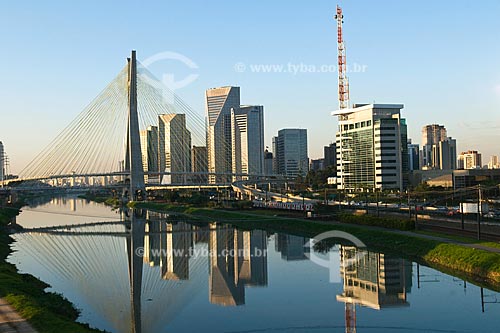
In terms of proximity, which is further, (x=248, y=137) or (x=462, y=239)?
(x=248, y=137)

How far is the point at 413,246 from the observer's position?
2731 cm

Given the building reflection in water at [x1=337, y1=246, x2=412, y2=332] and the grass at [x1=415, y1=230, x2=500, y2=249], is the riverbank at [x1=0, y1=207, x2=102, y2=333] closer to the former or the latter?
the building reflection in water at [x1=337, y1=246, x2=412, y2=332]

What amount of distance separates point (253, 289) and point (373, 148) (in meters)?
64.8

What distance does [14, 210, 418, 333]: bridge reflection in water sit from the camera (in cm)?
Answer: 1877

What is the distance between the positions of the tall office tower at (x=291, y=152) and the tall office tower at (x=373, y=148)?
82618 millimetres

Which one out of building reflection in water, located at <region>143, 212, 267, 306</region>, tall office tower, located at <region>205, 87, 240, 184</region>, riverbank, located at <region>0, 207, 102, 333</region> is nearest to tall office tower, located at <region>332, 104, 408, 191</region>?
building reflection in water, located at <region>143, 212, 267, 306</region>

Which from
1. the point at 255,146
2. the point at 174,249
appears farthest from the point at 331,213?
the point at 255,146

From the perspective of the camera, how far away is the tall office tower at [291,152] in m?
176

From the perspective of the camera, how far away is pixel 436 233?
29047 millimetres

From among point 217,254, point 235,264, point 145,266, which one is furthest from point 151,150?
point 235,264

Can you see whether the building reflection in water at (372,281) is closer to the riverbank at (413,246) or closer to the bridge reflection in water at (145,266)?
the riverbank at (413,246)

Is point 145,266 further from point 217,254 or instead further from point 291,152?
point 291,152

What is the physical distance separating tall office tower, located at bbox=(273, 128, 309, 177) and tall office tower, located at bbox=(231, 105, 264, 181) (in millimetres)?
21773

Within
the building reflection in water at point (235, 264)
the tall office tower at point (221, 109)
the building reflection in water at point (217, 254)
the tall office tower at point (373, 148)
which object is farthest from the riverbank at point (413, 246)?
the tall office tower at point (221, 109)
